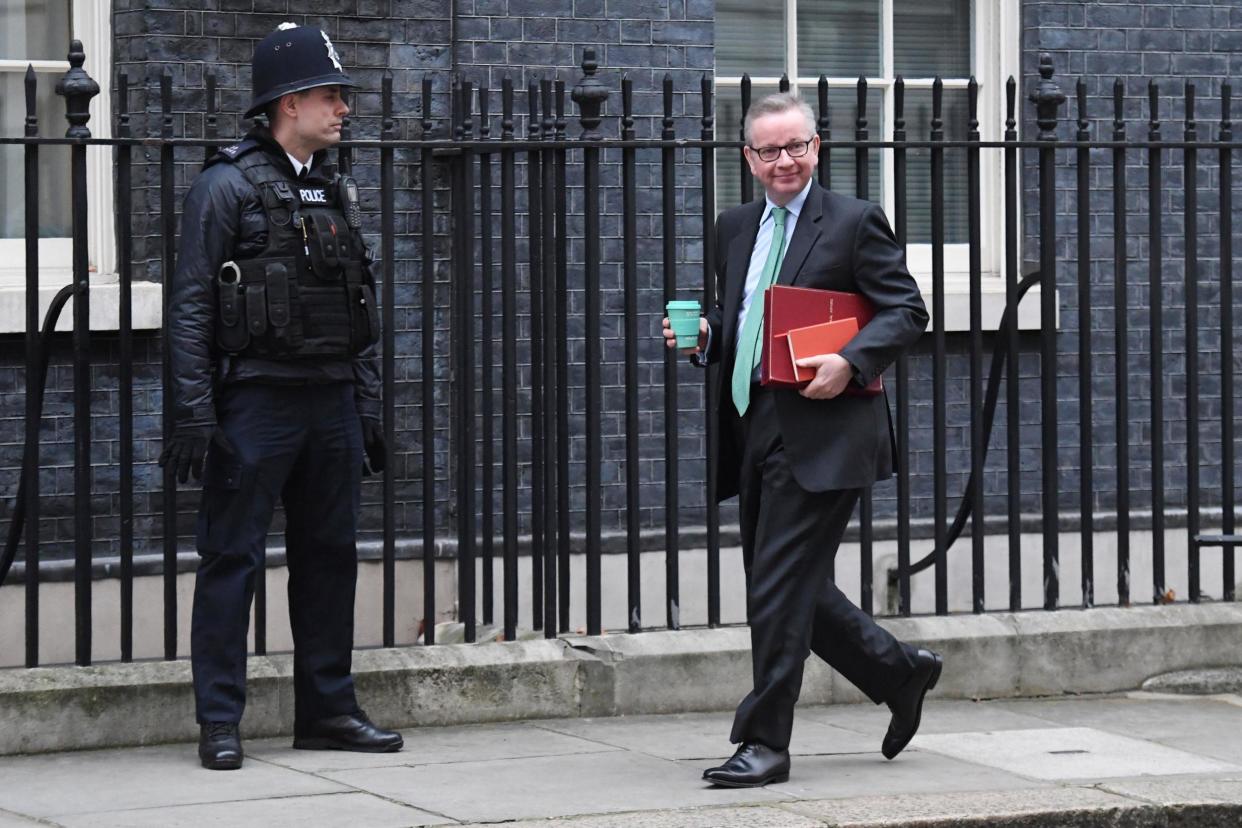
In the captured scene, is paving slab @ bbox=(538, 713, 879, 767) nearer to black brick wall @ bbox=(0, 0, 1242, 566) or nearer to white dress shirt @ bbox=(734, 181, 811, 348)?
white dress shirt @ bbox=(734, 181, 811, 348)

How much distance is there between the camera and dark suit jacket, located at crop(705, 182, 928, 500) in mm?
5875

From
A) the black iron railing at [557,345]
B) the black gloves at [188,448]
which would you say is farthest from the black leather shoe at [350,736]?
the black gloves at [188,448]

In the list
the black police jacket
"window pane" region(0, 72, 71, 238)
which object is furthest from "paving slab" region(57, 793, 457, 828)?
"window pane" region(0, 72, 71, 238)

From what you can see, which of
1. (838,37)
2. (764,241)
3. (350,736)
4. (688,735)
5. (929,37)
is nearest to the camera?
(764,241)

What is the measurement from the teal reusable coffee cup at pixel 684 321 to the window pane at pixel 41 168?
338 cm

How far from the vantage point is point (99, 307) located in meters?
8.05

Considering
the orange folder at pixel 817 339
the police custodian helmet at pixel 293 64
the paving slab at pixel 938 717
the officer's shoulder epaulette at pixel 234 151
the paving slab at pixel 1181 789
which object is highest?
the police custodian helmet at pixel 293 64

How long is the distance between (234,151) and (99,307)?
1980 millimetres

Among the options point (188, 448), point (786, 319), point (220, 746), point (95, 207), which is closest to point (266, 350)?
point (188, 448)

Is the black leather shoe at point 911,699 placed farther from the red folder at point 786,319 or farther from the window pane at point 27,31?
the window pane at point 27,31

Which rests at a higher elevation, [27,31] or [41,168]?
[27,31]

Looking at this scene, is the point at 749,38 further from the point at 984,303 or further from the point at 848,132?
the point at 984,303

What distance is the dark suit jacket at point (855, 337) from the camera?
5875 millimetres

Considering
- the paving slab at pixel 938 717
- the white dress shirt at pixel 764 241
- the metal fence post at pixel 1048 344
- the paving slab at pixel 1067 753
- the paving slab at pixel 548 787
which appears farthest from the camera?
the metal fence post at pixel 1048 344
